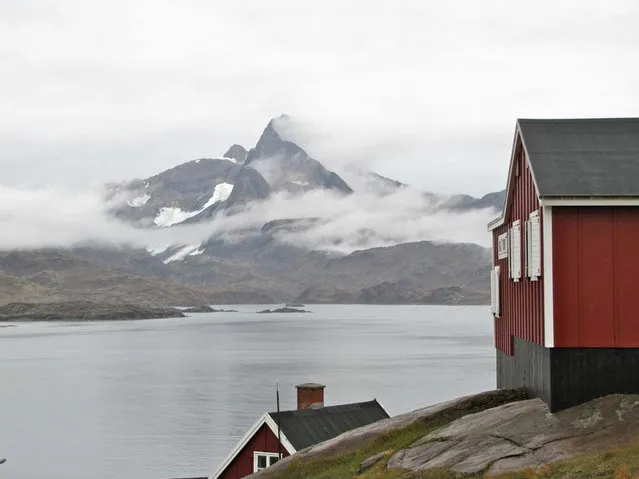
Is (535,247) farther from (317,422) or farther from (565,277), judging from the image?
(317,422)

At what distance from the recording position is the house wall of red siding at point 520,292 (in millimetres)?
25109

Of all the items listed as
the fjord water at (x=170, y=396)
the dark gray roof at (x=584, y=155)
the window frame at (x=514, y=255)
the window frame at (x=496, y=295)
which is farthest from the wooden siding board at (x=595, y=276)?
the fjord water at (x=170, y=396)

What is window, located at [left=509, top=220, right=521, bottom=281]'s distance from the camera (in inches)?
1086

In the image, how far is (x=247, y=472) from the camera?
36812 mm

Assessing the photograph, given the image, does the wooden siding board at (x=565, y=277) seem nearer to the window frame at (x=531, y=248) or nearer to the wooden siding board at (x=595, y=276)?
the wooden siding board at (x=595, y=276)

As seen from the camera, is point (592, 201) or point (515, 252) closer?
point (592, 201)

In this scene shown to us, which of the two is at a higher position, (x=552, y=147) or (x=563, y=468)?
(x=552, y=147)

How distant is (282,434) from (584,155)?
1581cm

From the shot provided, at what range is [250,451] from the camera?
3675 centimetres

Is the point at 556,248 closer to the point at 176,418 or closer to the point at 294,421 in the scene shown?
the point at 294,421

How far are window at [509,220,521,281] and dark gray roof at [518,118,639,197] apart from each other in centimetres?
308

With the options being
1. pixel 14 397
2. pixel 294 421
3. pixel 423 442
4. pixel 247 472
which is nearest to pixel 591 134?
pixel 423 442

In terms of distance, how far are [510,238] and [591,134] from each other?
15.4 ft

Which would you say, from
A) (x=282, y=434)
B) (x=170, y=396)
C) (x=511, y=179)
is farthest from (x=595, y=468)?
(x=170, y=396)
